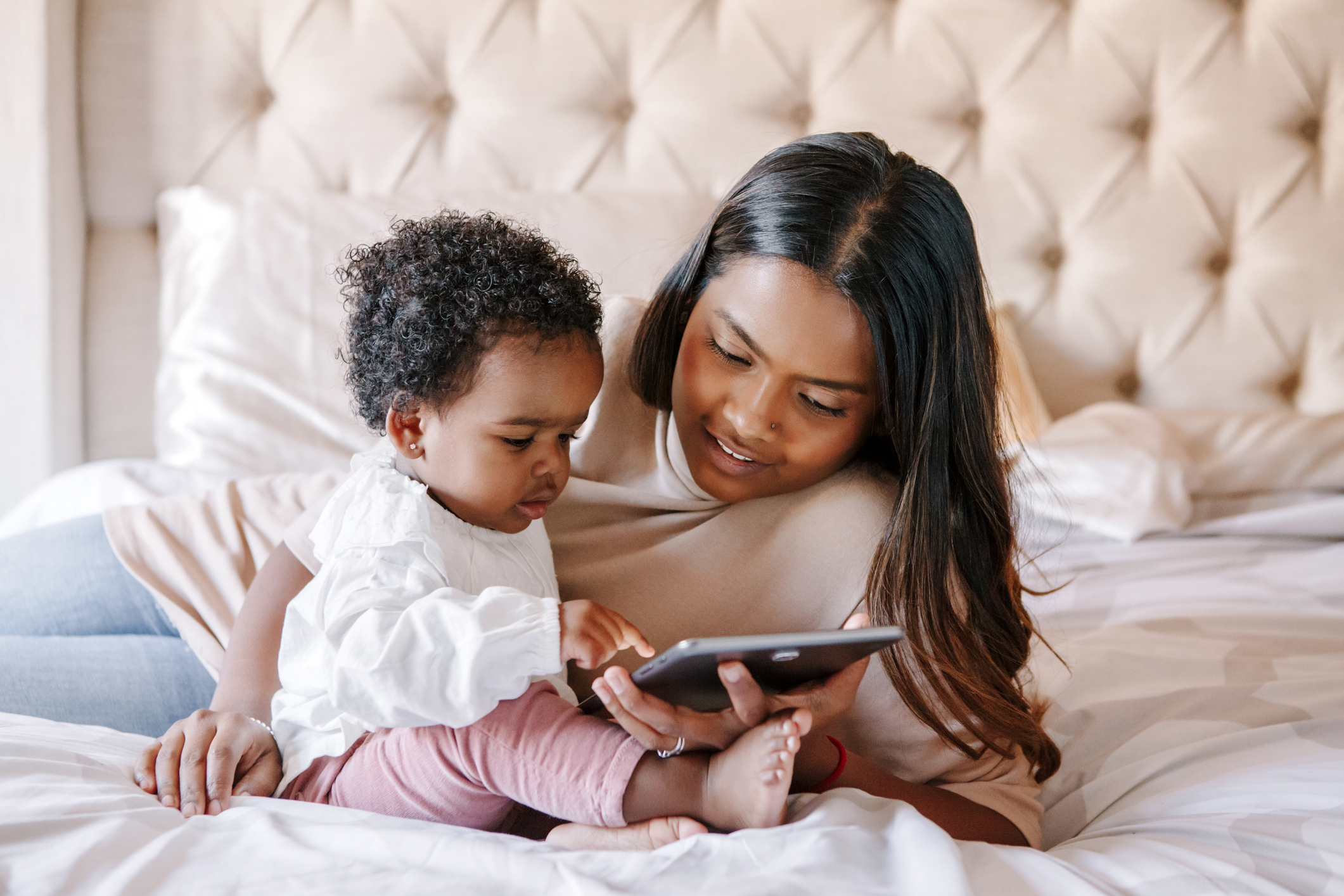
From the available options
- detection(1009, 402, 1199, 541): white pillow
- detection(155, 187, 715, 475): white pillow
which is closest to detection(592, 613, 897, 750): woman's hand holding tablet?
detection(1009, 402, 1199, 541): white pillow

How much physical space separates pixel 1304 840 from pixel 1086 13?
1436mm

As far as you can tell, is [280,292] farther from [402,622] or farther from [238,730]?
[402,622]

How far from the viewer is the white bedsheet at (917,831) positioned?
0.56m

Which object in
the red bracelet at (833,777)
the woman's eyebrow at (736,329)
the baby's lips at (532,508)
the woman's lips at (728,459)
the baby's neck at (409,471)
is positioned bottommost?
the red bracelet at (833,777)

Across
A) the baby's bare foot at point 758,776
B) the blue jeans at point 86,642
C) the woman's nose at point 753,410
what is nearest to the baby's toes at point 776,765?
the baby's bare foot at point 758,776

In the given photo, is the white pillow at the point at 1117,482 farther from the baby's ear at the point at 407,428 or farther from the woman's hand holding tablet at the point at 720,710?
the baby's ear at the point at 407,428

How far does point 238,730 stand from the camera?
795 mm

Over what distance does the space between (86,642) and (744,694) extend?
741 millimetres

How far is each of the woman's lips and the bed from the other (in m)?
0.57

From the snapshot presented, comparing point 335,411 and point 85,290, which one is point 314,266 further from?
point 85,290

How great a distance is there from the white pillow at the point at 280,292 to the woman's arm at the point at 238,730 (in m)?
0.45

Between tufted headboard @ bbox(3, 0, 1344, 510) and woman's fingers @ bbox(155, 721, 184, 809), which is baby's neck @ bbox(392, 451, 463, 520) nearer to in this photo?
woman's fingers @ bbox(155, 721, 184, 809)

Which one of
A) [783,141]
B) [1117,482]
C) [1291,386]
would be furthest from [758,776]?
[1291,386]

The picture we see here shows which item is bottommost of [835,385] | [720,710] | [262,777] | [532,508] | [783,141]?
[262,777]
